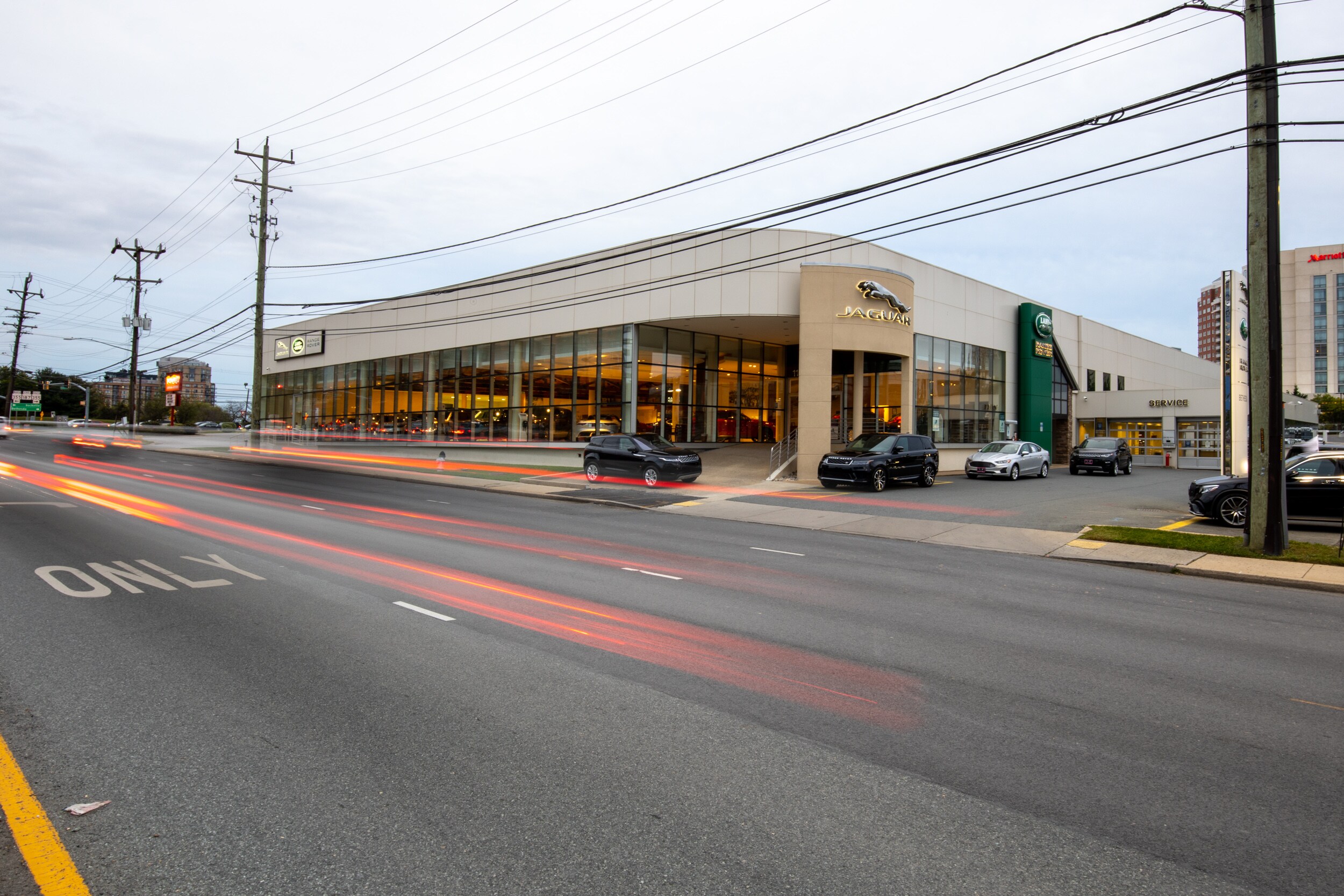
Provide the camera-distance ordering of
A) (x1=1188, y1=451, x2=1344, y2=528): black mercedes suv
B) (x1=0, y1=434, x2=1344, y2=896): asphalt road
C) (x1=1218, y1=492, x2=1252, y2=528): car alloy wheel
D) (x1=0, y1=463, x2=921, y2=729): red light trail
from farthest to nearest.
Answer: (x1=1218, y1=492, x2=1252, y2=528): car alloy wheel
(x1=1188, y1=451, x2=1344, y2=528): black mercedes suv
(x1=0, y1=463, x2=921, y2=729): red light trail
(x1=0, y1=434, x2=1344, y2=896): asphalt road

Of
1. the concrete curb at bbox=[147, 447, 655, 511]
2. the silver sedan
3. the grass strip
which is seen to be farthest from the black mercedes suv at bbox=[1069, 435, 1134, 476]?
the concrete curb at bbox=[147, 447, 655, 511]

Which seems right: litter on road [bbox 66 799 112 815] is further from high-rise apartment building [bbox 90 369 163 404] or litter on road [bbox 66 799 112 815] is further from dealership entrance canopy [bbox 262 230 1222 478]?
high-rise apartment building [bbox 90 369 163 404]

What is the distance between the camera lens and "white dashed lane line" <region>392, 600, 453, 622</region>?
6.64 meters

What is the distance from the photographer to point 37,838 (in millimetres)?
2996

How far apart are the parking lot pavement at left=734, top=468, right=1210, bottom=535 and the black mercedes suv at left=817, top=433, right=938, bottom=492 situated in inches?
15.0

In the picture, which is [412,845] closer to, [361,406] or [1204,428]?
[361,406]

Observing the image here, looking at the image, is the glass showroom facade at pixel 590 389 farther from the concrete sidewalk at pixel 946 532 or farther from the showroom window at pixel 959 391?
the showroom window at pixel 959 391

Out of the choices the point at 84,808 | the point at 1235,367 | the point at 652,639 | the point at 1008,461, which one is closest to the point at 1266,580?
the point at 652,639

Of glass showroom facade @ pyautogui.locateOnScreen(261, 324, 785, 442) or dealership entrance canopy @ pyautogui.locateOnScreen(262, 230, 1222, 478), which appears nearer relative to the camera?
dealership entrance canopy @ pyautogui.locateOnScreen(262, 230, 1222, 478)

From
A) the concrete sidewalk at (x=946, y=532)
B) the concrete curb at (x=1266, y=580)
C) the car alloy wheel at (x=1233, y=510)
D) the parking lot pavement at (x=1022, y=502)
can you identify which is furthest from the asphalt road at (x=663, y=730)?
the parking lot pavement at (x=1022, y=502)

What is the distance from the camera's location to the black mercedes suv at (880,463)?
71.6ft

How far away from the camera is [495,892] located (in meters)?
2.70

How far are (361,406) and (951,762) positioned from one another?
44.0 m

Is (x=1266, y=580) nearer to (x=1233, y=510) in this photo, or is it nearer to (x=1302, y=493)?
(x=1233, y=510)
